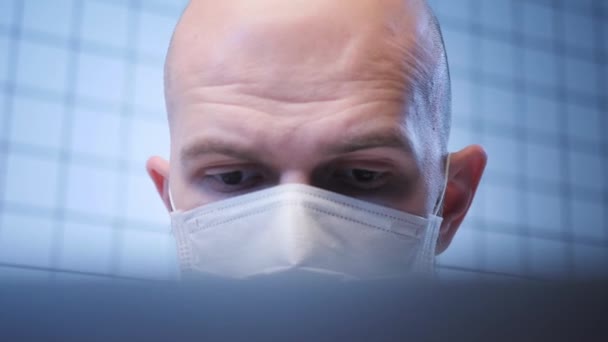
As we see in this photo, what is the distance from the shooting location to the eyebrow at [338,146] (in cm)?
106

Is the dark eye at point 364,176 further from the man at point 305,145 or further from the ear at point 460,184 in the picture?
the ear at point 460,184

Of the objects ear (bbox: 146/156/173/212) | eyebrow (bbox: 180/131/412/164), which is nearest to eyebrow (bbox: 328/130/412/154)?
eyebrow (bbox: 180/131/412/164)

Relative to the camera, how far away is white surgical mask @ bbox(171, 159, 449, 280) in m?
1.01

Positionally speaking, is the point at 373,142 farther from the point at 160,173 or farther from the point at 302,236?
the point at 160,173

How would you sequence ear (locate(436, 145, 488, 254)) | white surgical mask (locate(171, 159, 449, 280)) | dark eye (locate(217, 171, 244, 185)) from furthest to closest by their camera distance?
ear (locate(436, 145, 488, 254))
dark eye (locate(217, 171, 244, 185))
white surgical mask (locate(171, 159, 449, 280))

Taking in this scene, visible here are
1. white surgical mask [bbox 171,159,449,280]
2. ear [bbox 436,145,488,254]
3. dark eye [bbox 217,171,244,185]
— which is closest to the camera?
Result: white surgical mask [bbox 171,159,449,280]

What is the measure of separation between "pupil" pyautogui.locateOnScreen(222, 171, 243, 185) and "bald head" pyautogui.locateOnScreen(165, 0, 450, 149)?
0.36ft

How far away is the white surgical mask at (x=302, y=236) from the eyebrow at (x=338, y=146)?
5 cm

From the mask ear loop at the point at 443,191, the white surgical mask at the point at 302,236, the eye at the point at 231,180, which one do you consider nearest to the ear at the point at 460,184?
the mask ear loop at the point at 443,191

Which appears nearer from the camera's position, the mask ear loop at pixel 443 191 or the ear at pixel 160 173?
the mask ear loop at pixel 443 191

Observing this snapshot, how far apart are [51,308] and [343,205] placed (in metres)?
0.90

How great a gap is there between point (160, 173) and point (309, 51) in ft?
1.29

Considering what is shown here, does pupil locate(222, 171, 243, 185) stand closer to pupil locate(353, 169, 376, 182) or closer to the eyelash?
the eyelash

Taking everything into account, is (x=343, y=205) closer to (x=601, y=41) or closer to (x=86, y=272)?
(x=86, y=272)
